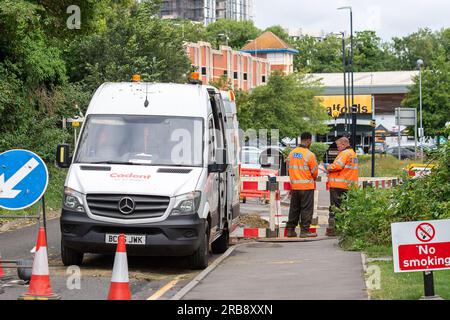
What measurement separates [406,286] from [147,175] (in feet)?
14.1

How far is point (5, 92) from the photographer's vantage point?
28.2m

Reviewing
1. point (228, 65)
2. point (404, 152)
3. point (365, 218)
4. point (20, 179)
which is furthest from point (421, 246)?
point (228, 65)

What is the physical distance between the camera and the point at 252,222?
2300cm

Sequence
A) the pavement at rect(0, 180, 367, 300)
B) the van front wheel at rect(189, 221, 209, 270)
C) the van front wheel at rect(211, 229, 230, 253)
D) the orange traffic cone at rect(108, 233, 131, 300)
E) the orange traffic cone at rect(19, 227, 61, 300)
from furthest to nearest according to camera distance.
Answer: the van front wheel at rect(211, 229, 230, 253) → the van front wheel at rect(189, 221, 209, 270) → the pavement at rect(0, 180, 367, 300) → the orange traffic cone at rect(19, 227, 61, 300) → the orange traffic cone at rect(108, 233, 131, 300)

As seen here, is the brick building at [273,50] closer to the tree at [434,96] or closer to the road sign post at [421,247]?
the tree at [434,96]

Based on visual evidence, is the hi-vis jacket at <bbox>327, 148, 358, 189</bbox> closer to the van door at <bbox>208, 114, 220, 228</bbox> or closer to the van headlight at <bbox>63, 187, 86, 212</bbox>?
the van door at <bbox>208, 114, 220, 228</bbox>

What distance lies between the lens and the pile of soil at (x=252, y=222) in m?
22.5

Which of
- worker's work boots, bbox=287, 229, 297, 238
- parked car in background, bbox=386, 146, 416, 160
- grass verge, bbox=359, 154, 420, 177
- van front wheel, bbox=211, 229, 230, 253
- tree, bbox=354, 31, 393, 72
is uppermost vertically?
tree, bbox=354, 31, 393, 72

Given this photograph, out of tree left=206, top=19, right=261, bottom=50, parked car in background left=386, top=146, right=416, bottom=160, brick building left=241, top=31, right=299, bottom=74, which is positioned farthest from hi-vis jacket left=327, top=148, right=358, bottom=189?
tree left=206, top=19, right=261, bottom=50

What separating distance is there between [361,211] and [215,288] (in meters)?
5.41

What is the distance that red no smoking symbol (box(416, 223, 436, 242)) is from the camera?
9742 mm

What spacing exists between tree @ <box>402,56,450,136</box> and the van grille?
74575 mm

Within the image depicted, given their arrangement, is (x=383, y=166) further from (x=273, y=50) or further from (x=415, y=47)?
(x=415, y=47)
